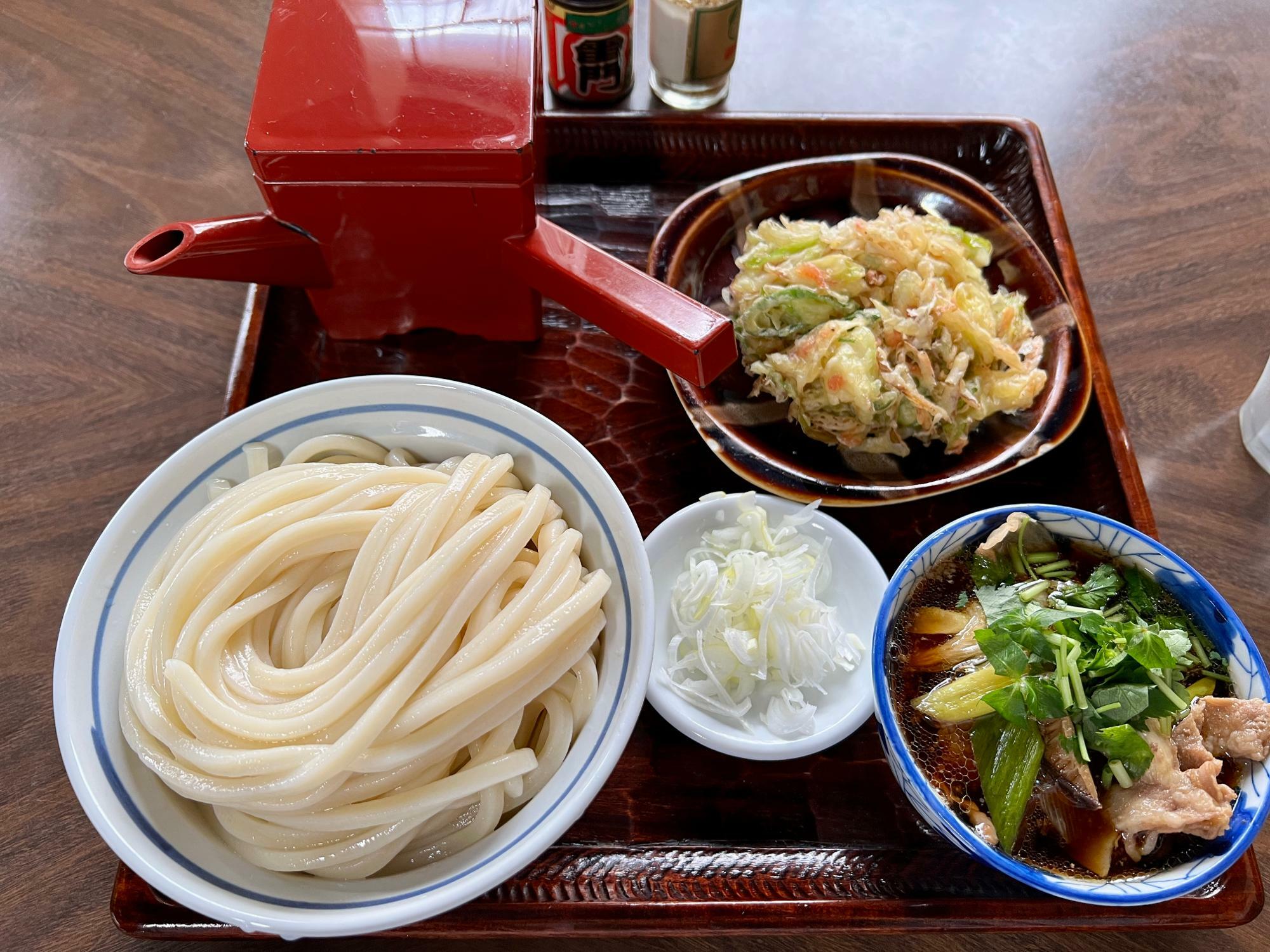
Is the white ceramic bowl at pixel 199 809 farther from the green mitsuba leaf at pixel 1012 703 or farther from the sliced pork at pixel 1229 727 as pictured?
the sliced pork at pixel 1229 727

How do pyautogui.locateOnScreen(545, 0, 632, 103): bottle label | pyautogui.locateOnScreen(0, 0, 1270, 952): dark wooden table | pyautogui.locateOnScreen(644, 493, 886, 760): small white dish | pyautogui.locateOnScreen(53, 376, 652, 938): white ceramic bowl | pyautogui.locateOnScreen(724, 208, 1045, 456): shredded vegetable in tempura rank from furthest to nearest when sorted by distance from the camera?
pyautogui.locateOnScreen(545, 0, 632, 103): bottle label, pyautogui.locateOnScreen(724, 208, 1045, 456): shredded vegetable in tempura, pyautogui.locateOnScreen(0, 0, 1270, 952): dark wooden table, pyautogui.locateOnScreen(644, 493, 886, 760): small white dish, pyautogui.locateOnScreen(53, 376, 652, 938): white ceramic bowl

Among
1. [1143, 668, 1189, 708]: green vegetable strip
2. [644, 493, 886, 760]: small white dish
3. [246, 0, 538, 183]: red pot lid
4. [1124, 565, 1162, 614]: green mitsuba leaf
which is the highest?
[246, 0, 538, 183]: red pot lid

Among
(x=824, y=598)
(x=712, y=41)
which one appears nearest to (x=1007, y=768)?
(x=824, y=598)

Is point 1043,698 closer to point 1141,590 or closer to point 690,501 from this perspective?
point 1141,590

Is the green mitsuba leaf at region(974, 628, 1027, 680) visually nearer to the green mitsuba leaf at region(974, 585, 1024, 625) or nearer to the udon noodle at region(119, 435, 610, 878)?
the green mitsuba leaf at region(974, 585, 1024, 625)

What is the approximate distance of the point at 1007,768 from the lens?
3.77 feet

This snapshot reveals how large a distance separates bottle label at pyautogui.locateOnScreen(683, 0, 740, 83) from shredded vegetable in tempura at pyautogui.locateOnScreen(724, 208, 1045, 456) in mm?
473

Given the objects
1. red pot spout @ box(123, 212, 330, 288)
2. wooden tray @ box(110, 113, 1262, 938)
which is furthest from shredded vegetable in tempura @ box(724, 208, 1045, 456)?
red pot spout @ box(123, 212, 330, 288)

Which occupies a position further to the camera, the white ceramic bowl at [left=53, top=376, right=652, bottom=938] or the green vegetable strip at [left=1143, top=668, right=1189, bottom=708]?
the green vegetable strip at [left=1143, top=668, right=1189, bottom=708]

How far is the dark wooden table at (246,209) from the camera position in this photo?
1436mm

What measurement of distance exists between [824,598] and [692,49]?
1242 millimetres

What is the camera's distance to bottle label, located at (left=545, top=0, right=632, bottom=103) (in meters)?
1.85

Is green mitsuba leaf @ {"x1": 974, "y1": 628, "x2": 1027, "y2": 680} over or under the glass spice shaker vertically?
under

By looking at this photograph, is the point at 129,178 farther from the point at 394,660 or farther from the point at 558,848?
the point at 558,848
